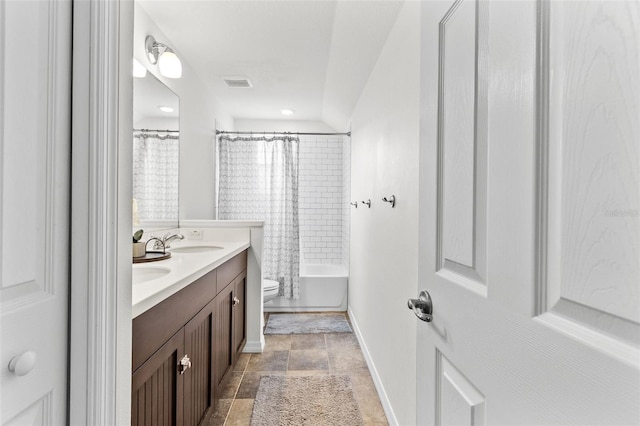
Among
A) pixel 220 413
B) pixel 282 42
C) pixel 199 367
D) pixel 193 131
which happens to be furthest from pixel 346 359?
pixel 282 42

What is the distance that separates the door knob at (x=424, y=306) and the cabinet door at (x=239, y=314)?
1.74 metres

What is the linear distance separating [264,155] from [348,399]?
8.47 feet

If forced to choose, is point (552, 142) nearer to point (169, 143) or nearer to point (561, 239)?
point (561, 239)

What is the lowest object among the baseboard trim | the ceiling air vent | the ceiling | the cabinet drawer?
the baseboard trim

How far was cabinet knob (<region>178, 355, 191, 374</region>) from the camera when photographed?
1.31m

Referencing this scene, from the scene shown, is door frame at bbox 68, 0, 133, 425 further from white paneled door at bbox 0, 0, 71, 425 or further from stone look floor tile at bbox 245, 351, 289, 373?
stone look floor tile at bbox 245, 351, 289, 373

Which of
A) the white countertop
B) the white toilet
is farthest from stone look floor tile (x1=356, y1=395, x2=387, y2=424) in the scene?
the white toilet

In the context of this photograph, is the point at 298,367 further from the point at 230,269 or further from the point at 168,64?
the point at 168,64

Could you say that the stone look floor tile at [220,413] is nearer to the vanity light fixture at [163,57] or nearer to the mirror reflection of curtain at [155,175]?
the mirror reflection of curtain at [155,175]

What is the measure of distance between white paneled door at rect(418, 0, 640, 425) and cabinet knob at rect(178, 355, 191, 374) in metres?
0.99

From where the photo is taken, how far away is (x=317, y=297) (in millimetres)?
3795

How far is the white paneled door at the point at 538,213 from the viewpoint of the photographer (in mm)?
354

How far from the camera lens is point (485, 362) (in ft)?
1.87

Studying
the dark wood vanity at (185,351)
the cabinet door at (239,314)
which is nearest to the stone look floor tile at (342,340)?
the cabinet door at (239,314)
